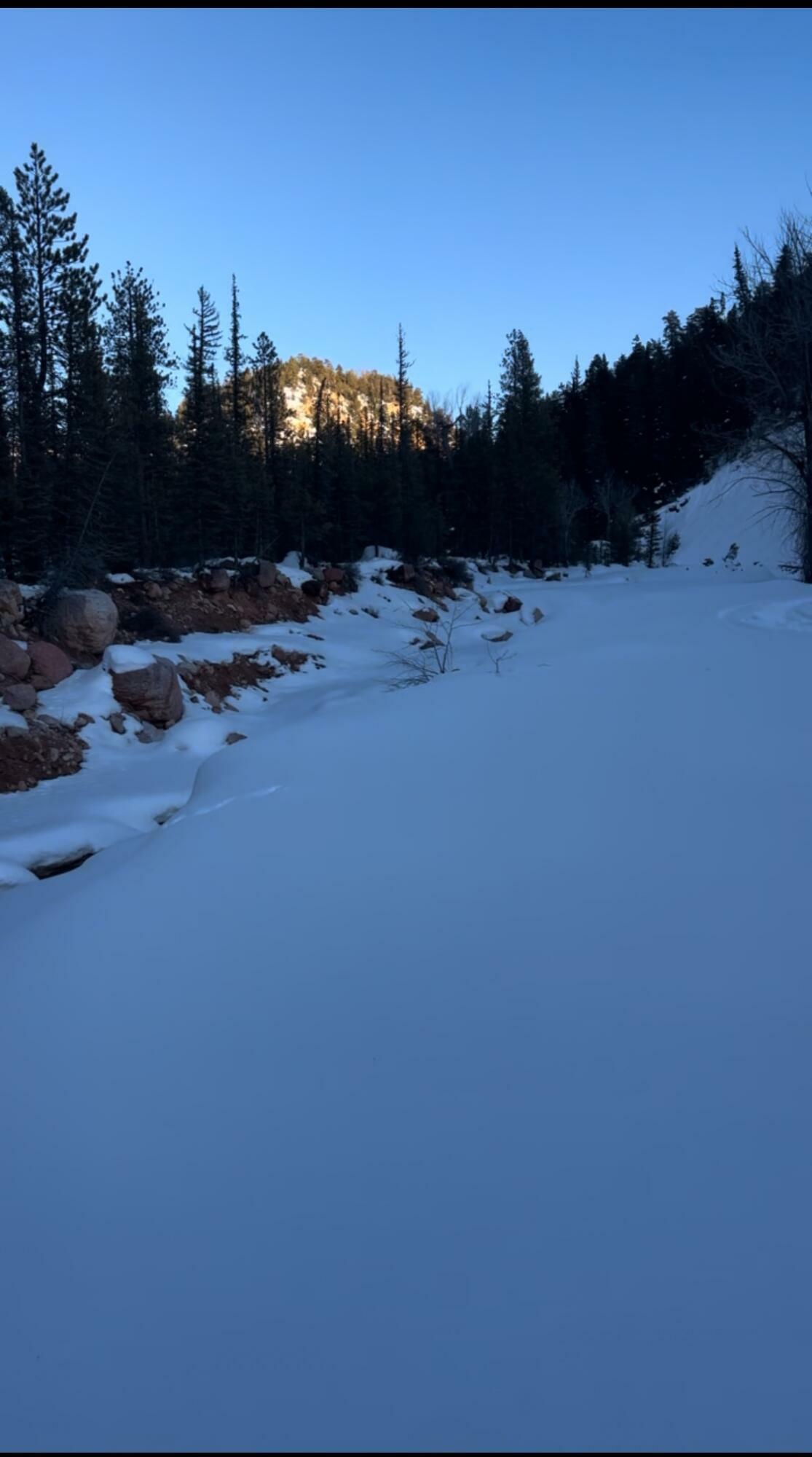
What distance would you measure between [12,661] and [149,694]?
2.03 m

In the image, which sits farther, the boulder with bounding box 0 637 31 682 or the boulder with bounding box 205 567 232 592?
the boulder with bounding box 205 567 232 592

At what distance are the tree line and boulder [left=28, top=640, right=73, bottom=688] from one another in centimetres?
162

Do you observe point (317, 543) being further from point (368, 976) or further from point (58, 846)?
point (368, 976)

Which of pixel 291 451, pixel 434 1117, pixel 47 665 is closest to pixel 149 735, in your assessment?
pixel 47 665

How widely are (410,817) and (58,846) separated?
469 centimetres

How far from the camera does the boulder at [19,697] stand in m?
10.8

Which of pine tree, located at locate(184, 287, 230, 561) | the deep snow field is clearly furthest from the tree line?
the deep snow field

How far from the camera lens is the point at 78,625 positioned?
497 inches

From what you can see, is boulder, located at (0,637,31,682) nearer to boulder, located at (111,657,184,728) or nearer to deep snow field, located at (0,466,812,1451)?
boulder, located at (111,657,184,728)

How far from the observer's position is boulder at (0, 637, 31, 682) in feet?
36.6

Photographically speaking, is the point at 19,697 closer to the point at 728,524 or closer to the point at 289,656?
the point at 289,656

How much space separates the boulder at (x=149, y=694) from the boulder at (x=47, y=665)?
2.50ft

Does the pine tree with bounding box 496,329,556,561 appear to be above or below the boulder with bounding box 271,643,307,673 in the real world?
above

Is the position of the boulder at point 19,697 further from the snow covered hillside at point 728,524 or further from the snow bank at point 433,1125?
the snow covered hillside at point 728,524
